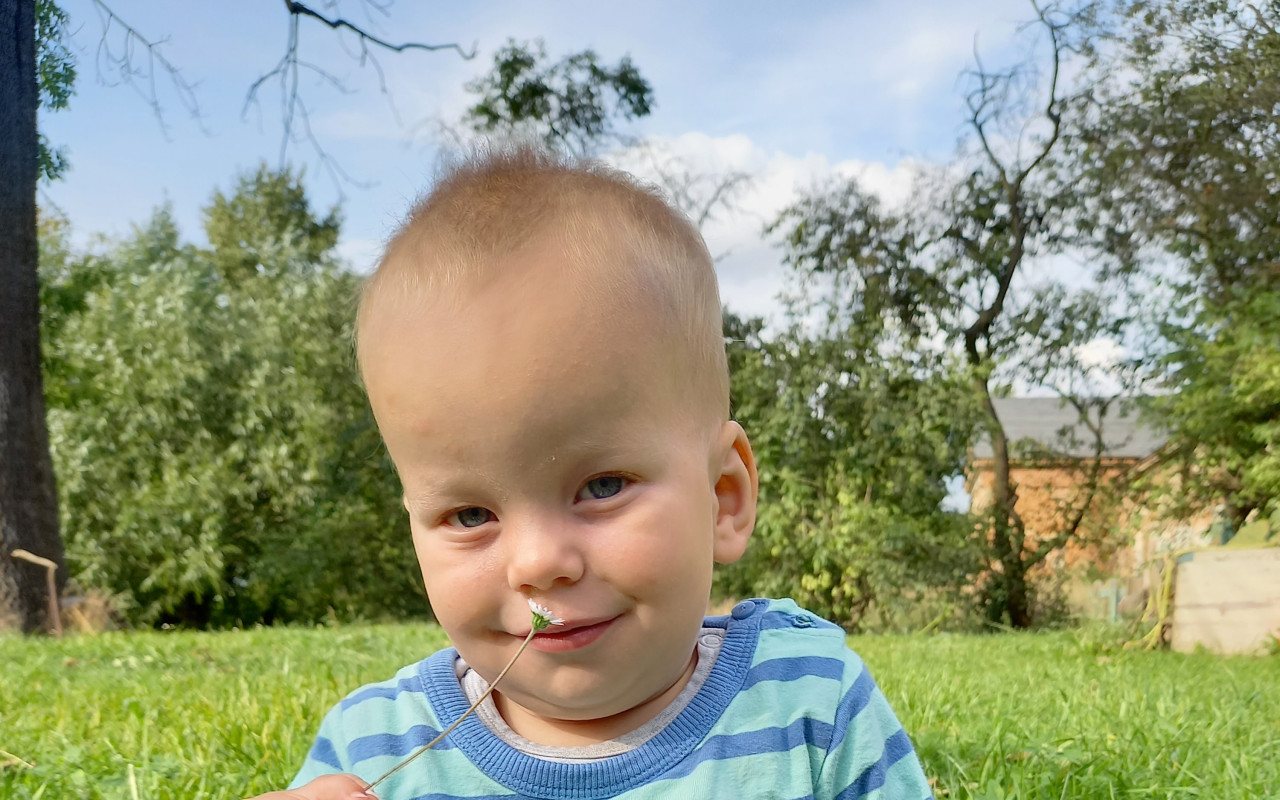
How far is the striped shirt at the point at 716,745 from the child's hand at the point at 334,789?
175 millimetres

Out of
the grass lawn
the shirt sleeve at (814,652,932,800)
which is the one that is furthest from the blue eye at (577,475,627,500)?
the grass lawn

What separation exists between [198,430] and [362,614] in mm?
3916

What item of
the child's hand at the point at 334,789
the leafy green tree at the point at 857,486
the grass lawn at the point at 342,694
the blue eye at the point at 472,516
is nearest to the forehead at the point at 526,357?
the blue eye at the point at 472,516

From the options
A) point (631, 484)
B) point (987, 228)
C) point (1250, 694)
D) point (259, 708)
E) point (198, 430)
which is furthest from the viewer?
point (198, 430)

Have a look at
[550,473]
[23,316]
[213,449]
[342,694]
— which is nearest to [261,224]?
[213,449]

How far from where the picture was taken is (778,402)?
13.2 meters

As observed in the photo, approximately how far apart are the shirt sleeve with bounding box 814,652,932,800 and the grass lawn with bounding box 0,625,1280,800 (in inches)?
19.8

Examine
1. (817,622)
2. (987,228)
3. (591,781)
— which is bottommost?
(591,781)

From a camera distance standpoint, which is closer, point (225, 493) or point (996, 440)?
point (996, 440)

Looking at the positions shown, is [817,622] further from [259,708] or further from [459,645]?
[259,708]

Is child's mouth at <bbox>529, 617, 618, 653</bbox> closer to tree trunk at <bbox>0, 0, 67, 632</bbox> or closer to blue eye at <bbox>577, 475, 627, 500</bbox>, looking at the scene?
blue eye at <bbox>577, 475, 627, 500</bbox>

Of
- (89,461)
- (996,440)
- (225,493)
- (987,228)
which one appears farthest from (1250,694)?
(89,461)

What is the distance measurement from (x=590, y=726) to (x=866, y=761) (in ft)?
1.29

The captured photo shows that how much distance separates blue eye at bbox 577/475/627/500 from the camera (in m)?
1.27
